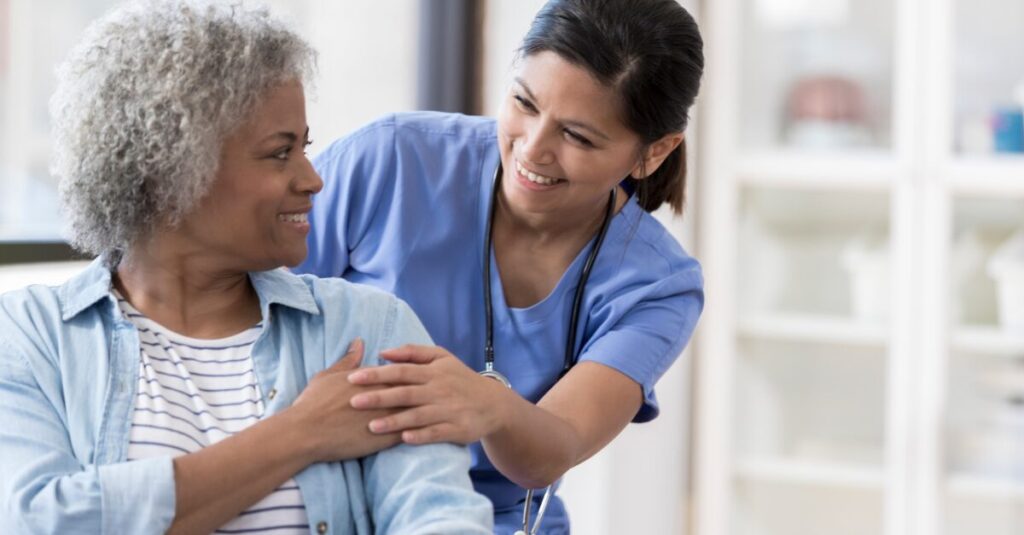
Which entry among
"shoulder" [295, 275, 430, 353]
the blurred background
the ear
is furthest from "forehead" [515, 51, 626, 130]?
the blurred background

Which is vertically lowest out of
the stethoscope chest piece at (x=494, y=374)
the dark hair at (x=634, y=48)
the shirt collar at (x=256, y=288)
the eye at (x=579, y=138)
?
the stethoscope chest piece at (x=494, y=374)

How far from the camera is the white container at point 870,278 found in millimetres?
3465

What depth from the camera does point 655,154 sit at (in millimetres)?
1761

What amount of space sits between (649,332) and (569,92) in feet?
1.08

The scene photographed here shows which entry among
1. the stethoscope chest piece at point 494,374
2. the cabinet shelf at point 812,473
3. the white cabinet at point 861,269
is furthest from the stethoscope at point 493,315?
the cabinet shelf at point 812,473

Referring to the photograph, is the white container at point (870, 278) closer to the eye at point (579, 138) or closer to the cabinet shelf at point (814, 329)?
the cabinet shelf at point (814, 329)

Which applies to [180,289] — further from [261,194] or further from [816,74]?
[816,74]

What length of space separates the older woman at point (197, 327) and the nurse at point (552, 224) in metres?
0.29

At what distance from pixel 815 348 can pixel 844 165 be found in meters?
0.53

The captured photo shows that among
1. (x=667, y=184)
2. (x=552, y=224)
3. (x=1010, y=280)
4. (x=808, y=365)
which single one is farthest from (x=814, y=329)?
(x=552, y=224)

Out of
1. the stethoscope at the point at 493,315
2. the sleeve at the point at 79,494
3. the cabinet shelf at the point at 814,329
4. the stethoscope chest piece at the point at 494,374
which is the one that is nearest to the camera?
the sleeve at the point at 79,494

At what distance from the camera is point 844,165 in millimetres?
3438

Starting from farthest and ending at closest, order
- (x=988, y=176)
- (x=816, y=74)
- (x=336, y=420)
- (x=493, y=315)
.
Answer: (x=816, y=74), (x=988, y=176), (x=493, y=315), (x=336, y=420)

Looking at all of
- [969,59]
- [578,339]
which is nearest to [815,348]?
[969,59]
